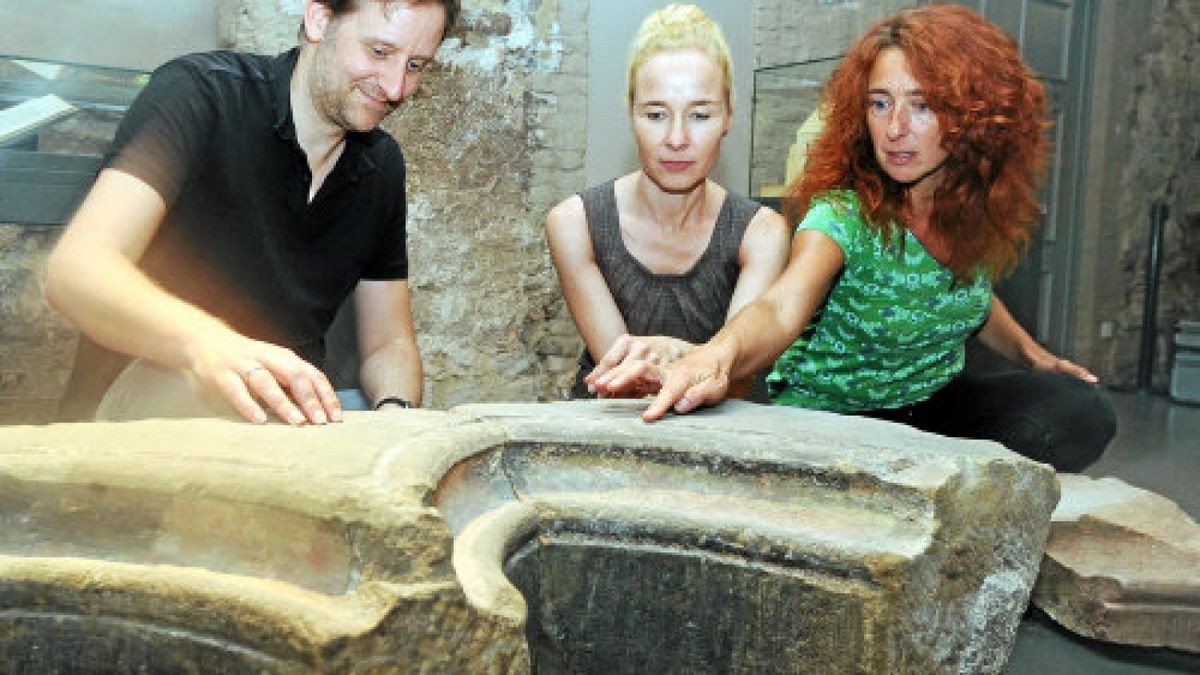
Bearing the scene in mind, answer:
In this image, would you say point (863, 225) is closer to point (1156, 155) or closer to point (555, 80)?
point (555, 80)

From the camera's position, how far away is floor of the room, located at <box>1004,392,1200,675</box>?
229cm

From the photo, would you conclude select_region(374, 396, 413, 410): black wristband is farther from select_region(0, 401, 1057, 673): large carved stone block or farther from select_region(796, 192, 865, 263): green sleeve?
select_region(796, 192, 865, 263): green sleeve

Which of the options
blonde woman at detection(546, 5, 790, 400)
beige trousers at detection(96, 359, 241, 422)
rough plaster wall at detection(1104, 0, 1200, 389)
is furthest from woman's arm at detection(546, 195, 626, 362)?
rough plaster wall at detection(1104, 0, 1200, 389)

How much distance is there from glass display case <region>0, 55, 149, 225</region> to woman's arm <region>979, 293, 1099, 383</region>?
2.30 m

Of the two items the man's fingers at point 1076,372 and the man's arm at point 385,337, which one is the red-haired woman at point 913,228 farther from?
the man's arm at point 385,337

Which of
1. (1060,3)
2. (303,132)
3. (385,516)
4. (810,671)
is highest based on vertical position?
(1060,3)

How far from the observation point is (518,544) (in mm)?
1601

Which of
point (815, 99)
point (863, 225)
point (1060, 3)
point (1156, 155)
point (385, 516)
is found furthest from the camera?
point (1156, 155)

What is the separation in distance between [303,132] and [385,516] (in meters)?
1.24

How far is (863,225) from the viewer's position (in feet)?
8.16

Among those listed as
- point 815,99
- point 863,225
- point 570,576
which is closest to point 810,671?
point 570,576

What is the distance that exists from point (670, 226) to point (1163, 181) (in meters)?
6.04

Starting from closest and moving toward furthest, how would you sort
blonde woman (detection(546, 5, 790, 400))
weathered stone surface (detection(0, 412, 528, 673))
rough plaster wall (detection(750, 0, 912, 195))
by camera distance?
weathered stone surface (detection(0, 412, 528, 673)) < blonde woman (detection(546, 5, 790, 400)) < rough plaster wall (detection(750, 0, 912, 195))

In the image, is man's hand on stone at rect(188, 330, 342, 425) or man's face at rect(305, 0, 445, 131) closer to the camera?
man's hand on stone at rect(188, 330, 342, 425)
